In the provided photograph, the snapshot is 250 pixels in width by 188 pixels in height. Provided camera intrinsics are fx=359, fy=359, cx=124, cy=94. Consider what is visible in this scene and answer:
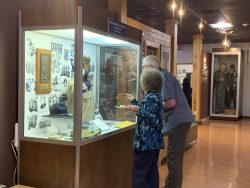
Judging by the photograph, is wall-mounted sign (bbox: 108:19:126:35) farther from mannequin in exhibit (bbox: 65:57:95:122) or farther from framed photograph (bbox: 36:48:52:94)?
framed photograph (bbox: 36:48:52:94)

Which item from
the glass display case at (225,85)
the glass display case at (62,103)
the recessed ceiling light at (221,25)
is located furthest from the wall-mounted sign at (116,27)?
the glass display case at (225,85)

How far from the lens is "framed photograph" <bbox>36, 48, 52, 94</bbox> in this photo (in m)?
3.03

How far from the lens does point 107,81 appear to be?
3.78 m

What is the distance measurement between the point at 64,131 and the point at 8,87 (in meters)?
0.59

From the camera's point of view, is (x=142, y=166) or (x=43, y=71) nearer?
(x=43, y=71)

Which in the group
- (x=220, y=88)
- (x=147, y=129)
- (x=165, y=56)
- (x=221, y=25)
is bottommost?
(x=147, y=129)

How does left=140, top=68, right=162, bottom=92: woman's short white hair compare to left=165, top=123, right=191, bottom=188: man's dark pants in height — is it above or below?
above

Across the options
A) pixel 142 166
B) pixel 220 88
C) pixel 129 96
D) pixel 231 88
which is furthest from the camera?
pixel 220 88

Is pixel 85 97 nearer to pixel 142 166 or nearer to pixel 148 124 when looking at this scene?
pixel 148 124

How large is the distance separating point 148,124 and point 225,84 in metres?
9.93

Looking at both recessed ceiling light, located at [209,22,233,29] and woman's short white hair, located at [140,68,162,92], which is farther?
recessed ceiling light, located at [209,22,233,29]

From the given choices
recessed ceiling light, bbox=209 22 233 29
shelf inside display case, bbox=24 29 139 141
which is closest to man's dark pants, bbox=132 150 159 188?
shelf inside display case, bbox=24 29 139 141

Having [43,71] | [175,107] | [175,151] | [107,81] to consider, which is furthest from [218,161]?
[43,71]

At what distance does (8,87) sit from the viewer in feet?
9.81
